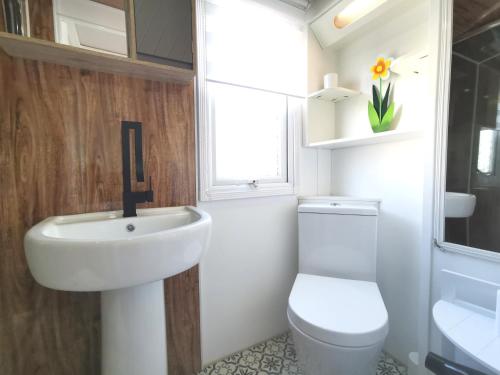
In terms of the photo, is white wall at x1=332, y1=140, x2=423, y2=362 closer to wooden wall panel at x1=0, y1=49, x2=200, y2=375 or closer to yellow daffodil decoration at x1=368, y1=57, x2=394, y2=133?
yellow daffodil decoration at x1=368, y1=57, x2=394, y2=133

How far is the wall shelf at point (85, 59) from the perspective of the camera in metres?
0.76

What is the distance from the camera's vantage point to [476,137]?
894 mm

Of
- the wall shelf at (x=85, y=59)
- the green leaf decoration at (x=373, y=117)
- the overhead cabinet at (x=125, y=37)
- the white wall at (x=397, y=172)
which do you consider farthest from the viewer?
the green leaf decoration at (x=373, y=117)

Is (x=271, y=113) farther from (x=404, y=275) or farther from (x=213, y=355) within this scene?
(x=213, y=355)

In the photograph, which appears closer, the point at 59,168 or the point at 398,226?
the point at 59,168

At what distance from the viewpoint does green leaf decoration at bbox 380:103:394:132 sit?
4.03 ft

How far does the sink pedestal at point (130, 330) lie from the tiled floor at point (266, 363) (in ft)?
1.72

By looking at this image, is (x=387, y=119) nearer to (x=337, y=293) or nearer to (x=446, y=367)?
(x=337, y=293)

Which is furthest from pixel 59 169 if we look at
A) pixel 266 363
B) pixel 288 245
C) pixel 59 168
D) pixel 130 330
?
pixel 266 363

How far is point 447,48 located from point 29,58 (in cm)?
159

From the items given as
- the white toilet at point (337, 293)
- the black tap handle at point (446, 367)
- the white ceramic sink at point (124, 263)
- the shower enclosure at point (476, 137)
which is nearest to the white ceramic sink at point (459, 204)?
the shower enclosure at point (476, 137)

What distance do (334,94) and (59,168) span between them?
1.45 m

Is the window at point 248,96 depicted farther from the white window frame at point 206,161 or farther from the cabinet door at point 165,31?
the cabinet door at point 165,31

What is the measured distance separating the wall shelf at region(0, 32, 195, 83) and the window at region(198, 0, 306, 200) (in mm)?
219
